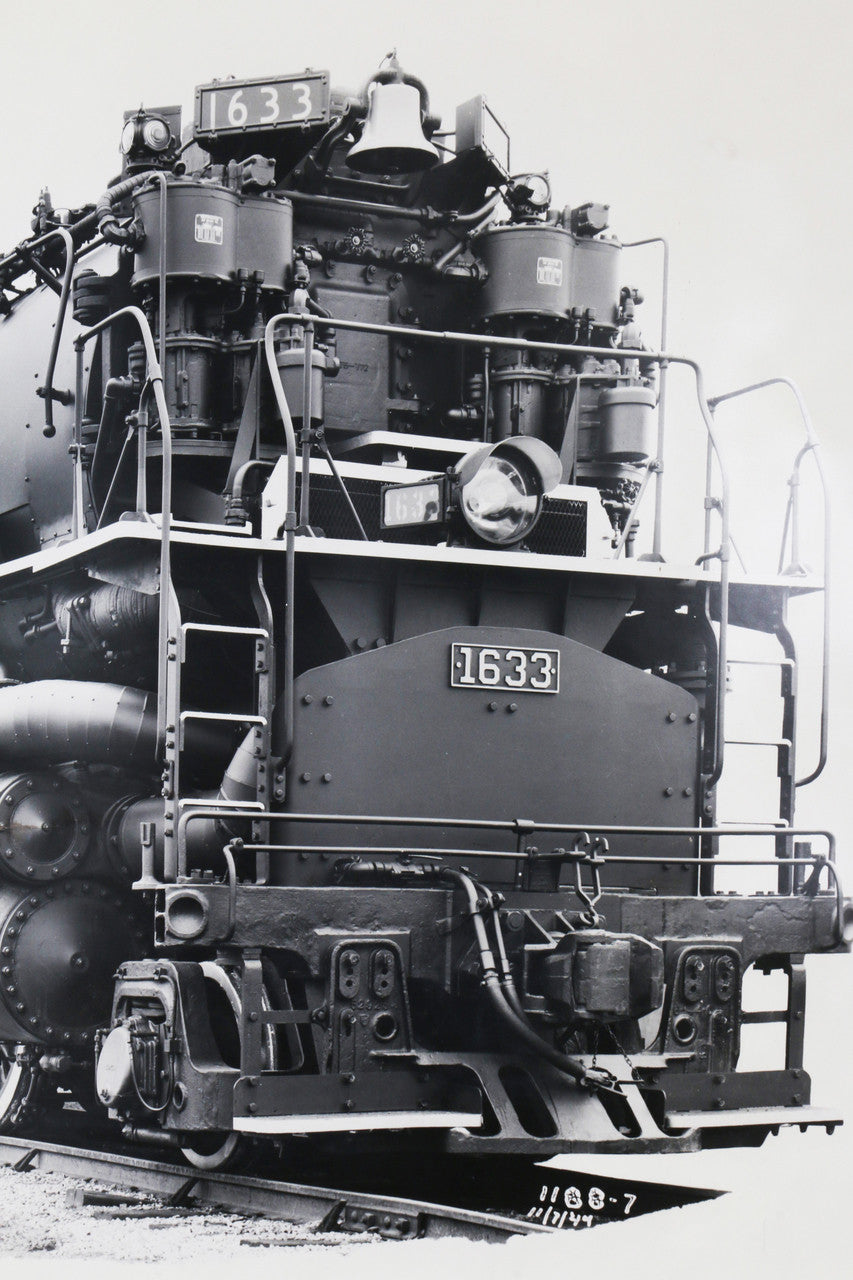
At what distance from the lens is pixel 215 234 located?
24.9ft

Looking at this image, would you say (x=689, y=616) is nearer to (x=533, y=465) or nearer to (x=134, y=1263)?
(x=533, y=465)

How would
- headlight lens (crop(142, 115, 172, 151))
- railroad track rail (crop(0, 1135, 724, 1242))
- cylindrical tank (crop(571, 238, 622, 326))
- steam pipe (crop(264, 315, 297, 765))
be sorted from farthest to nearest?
1. cylindrical tank (crop(571, 238, 622, 326))
2. headlight lens (crop(142, 115, 172, 151))
3. steam pipe (crop(264, 315, 297, 765))
4. railroad track rail (crop(0, 1135, 724, 1242))

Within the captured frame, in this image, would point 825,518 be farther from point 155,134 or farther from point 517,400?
point 155,134

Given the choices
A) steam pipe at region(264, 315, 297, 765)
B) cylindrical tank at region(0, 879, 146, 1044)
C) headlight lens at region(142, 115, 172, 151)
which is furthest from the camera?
headlight lens at region(142, 115, 172, 151)

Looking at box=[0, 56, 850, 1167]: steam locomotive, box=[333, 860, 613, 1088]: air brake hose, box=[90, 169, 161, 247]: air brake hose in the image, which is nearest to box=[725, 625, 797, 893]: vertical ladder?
box=[0, 56, 850, 1167]: steam locomotive

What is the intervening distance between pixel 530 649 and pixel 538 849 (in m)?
0.83

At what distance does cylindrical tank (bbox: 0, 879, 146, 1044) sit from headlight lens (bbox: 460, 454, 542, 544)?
2.48 m

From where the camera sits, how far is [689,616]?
7.87 m

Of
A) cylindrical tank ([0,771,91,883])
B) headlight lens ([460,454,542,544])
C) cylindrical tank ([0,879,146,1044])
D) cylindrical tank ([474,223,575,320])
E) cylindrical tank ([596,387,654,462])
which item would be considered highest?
cylindrical tank ([474,223,575,320])

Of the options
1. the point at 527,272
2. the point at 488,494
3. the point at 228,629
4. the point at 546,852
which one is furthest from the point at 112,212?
the point at 546,852

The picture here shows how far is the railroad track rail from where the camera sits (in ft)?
19.5

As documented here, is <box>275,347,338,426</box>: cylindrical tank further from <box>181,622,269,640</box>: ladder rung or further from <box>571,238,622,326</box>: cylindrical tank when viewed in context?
<box>571,238,622,326</box>: cylindrical tank

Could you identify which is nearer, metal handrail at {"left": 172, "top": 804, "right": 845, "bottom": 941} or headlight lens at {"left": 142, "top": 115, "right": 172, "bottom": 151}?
metal handrail at {"left": 172, "top": 804, "right": 845, "bottom": 941}

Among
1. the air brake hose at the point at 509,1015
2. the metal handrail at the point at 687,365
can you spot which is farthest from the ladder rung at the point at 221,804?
the metal handrail at the point at 687,365
